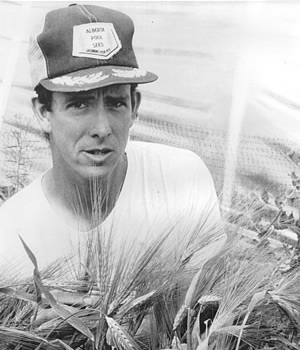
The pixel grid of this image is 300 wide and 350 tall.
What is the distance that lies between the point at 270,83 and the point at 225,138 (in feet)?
0.53

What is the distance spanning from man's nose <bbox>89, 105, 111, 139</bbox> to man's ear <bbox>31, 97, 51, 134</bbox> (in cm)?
12

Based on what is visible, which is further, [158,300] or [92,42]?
[92,42]

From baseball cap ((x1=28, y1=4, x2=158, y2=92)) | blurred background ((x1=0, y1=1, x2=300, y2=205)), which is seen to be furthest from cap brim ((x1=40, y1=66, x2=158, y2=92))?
blurred background ((x1=0, y1=1, x2=300, y2=205))

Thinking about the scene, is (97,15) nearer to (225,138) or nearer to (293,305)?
(225,138)

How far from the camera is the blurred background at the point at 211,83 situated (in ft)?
5.16

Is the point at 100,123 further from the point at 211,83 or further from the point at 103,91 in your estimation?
the point at 211,83

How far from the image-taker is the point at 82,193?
4.92ft

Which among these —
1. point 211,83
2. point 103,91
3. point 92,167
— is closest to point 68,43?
point 103,91

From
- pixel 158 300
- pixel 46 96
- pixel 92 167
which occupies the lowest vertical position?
pixel 158 300

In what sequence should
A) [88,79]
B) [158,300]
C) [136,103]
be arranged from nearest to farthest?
[158,300] < [88,79] < [136,103]

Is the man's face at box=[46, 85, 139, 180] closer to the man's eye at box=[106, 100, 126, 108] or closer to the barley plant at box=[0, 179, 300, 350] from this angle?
the man's eye at box=[106, 100, 126, 108]

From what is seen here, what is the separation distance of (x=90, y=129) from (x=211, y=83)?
329 millimetres

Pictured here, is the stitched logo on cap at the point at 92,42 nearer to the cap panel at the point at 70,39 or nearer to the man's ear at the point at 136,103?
the cap panel at the point at 70,39

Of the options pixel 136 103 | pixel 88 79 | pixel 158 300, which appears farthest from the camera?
pixel 136 103
